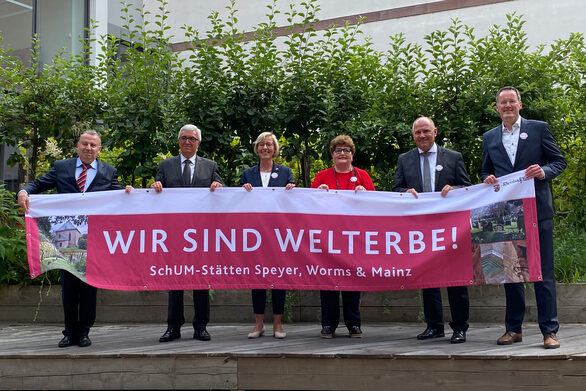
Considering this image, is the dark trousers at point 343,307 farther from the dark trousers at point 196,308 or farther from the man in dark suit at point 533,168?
the man in dark suit at point 533,168

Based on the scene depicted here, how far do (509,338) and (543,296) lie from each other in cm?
41

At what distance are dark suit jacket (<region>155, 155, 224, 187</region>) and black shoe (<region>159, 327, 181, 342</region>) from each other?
3.97ft

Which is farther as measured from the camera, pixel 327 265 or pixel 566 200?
pixel 566 200

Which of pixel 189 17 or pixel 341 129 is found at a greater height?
pixel 189 17

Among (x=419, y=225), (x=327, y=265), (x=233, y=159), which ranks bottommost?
(x=327, y=265)

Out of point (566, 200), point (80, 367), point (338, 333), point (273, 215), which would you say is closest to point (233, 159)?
point (273, 215)

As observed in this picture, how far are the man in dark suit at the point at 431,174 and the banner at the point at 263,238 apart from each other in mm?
142

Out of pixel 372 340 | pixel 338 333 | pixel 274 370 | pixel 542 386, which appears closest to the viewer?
pixel 542 386

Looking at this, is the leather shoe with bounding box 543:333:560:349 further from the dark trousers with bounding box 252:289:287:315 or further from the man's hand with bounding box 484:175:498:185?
the dark trousers with bounding box 252:289:287:315

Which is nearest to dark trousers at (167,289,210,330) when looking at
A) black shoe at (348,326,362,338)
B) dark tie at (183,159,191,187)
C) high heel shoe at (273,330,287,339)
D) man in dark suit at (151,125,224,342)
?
man in dark suit at (151,125,224,342)

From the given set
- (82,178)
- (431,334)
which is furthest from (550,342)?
(82,178)

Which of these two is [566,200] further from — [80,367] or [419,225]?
[80,367]

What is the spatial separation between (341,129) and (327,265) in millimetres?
2168

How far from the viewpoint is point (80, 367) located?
4.40 m
